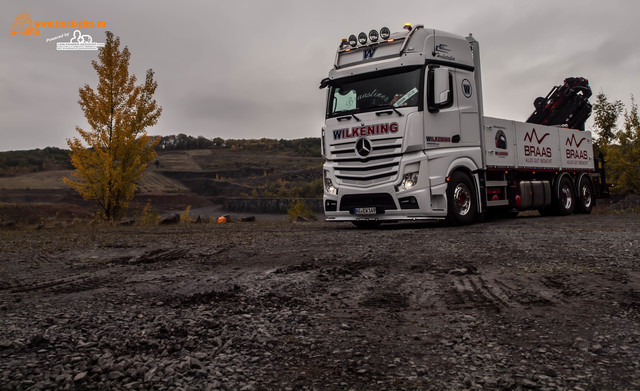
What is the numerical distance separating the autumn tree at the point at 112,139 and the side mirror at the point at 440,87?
11.7 meters

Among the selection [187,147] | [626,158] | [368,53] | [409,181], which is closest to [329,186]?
[409,181]

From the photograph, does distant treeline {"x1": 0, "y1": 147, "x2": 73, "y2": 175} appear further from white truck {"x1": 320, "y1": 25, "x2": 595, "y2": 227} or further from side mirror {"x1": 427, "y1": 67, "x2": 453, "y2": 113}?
side mirror {"x1": 427, "y1": 67, "x2": 453, "y2": 113}

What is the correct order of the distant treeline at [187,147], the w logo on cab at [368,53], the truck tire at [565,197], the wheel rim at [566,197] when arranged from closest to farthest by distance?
the w logo on cab at [368,53] < the truck tire at [565,197] < the wheel rim at [566,197] < the distant treeline at [187,147]

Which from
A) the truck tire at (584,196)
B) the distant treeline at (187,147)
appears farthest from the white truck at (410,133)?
the distant treeline at (187,147)

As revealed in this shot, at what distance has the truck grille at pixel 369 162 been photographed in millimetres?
10719

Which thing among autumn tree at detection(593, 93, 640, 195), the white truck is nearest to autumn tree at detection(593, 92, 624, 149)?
autumn tree at detection(593, 93, 640, 195)

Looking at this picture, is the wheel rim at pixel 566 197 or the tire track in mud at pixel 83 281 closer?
the tire track in mud at pixel 83 281

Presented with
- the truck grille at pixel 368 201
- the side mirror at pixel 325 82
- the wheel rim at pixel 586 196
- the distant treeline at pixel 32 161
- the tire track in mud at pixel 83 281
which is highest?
the distant treeline at pixel 32 161

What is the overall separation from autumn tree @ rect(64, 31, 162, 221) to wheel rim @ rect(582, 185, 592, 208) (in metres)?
15.6

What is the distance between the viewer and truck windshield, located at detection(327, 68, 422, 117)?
1072 cm

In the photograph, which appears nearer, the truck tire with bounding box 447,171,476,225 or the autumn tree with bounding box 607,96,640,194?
the truck tire with bounding box 447,171,476,225

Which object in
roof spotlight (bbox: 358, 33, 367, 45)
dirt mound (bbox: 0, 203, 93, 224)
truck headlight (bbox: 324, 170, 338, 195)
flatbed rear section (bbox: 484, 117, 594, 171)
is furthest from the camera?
dirt mound (bbox: 0, 203, 93, 224)

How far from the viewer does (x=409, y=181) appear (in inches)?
417

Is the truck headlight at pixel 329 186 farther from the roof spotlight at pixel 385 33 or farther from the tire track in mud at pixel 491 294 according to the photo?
the tire track in mud at pixel 491 294
